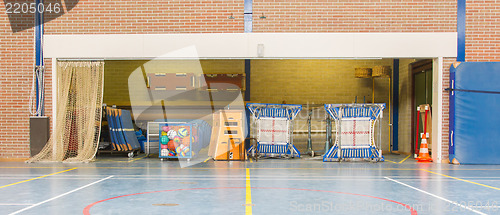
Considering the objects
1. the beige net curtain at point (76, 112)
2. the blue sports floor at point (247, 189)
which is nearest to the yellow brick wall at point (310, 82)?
the beige net curtain at point (76, 112)

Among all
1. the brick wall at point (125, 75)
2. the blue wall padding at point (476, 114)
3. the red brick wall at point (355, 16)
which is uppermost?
the red brick wall at point (355, 16)

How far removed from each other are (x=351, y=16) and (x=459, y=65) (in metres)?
3.59

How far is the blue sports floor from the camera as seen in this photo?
666 centimetres

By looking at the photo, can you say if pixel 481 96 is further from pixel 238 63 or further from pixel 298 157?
pixel 238 63

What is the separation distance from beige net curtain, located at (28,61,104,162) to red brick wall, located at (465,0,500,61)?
1163 centimetres

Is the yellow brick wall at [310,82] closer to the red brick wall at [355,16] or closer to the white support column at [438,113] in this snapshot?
the white support column at [438,113]

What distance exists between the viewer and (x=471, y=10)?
1501cm

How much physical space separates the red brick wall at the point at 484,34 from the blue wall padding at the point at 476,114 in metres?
0.49

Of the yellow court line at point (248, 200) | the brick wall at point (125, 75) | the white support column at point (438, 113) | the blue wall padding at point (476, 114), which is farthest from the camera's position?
the brick wall at point (125, 75)

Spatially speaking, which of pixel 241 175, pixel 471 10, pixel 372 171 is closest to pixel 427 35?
pixel 471 10

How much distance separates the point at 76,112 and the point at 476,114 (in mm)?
12366

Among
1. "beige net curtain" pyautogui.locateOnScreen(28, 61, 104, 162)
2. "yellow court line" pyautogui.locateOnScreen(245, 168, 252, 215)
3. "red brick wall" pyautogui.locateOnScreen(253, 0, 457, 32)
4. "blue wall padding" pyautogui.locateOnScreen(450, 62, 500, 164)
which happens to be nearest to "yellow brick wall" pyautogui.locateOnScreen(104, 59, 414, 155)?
"red brick wall" pyautogui.locateOnScreen(253, 0, 457, 32)

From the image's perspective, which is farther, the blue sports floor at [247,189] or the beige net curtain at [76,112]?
the beige net curtain at [76,112]

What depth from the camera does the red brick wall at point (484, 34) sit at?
49.0ft
